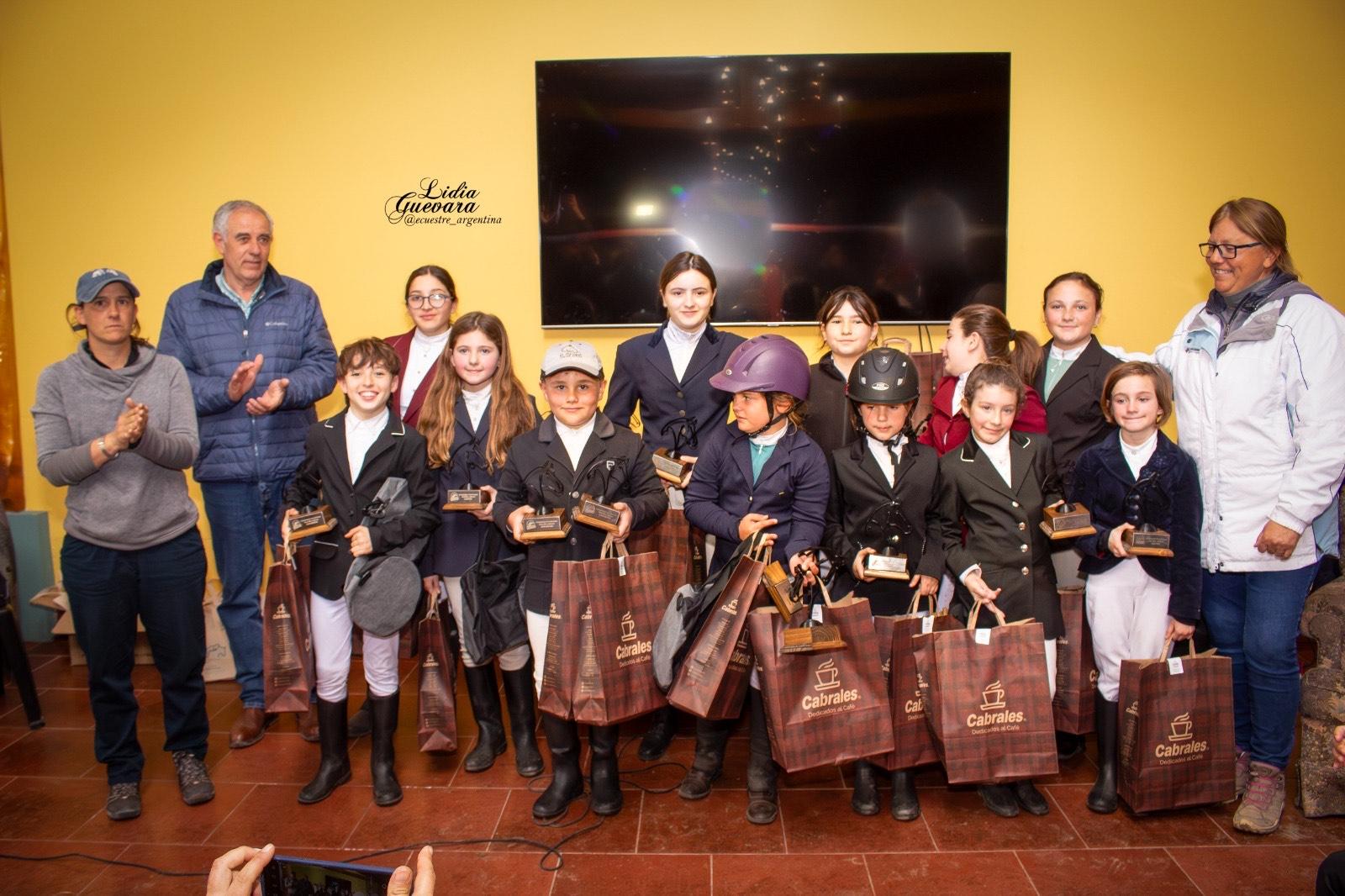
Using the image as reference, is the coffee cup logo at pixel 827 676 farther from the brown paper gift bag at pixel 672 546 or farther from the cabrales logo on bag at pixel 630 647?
the brown paper gift bag at pixel 672 546

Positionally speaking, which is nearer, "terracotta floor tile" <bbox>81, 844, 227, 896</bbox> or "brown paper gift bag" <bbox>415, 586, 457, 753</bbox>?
"terracotta floor tile" <bbox>81, 844, 227, 896</bbox>

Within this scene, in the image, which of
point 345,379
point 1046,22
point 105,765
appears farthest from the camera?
point 1046,22

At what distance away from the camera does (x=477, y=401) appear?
3.71 meters

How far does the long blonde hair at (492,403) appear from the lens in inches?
142

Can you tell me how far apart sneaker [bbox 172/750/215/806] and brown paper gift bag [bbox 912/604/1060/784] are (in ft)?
8.34

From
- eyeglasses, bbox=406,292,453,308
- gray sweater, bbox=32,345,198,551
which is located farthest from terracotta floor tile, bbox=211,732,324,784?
eyeglasses, bbox=406,292,453,308

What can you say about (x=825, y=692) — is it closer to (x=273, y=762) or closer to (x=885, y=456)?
(x=885, y=456)

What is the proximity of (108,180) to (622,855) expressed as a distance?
4.39 m

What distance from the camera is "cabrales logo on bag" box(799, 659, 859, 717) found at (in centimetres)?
302

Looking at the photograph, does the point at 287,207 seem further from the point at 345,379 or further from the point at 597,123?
the point at 345,379

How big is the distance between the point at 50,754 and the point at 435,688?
1651mm

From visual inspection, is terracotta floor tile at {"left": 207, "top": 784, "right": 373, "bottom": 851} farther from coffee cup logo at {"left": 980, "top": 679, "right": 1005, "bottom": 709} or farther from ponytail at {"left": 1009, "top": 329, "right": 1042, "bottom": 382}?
ponytail at {"left": 1009, "top": 329, "right": 1042, "bottom": 382}

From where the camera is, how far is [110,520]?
3273 mm

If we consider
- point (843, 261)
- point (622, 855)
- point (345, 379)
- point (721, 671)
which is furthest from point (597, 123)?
point (622, 855)
